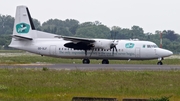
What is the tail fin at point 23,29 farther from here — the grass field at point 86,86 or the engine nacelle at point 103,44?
the grass field at point 86,86

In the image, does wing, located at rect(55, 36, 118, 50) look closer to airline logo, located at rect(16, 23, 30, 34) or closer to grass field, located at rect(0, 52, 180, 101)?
airline logo, located at rect(16, 23, 30, 34)

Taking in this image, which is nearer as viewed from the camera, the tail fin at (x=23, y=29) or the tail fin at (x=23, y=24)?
the tail fin at (x=23, y=29)

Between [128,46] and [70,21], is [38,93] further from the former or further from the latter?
[70,21]

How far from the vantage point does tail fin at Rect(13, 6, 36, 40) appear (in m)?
45.3

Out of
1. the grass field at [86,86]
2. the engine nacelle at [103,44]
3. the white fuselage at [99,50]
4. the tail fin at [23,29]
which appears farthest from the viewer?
the tail fin at [23,29]

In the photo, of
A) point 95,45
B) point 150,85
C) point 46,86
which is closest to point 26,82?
point 46,86

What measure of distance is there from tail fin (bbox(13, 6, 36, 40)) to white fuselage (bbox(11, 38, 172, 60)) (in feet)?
2.96

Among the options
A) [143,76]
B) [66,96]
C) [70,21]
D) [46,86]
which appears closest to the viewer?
[66,96]

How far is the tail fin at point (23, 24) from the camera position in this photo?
45.3 metres

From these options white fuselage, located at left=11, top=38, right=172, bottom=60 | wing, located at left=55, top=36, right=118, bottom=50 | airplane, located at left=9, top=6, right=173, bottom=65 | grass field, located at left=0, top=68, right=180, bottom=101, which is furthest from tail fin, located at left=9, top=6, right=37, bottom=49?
grass field, located at left=0, top=68, right=180, bottom=101

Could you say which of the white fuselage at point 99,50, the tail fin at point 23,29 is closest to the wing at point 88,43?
the white fuselage at point 99,50

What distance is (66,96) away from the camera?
679 inches

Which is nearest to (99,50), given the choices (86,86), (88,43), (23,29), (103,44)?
(103,44)

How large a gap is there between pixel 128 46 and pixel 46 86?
23.4m
